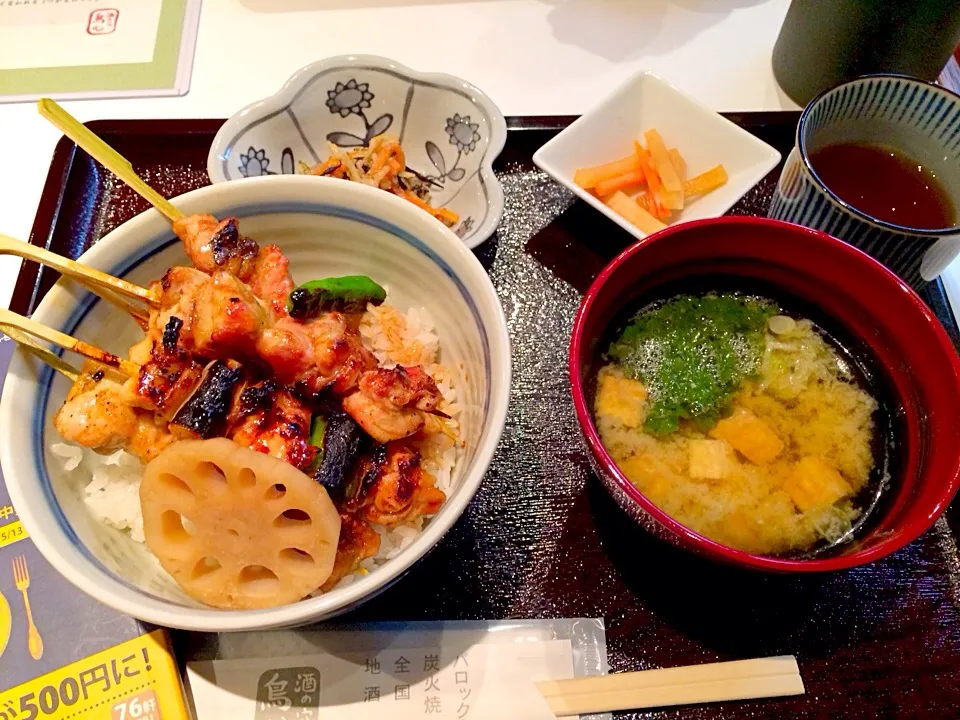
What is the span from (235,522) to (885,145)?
1.93 m

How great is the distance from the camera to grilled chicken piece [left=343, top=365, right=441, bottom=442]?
1.32 meters

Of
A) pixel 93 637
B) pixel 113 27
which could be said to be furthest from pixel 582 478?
pixel 113 27

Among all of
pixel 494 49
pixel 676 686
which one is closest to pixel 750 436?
pixel 676 686

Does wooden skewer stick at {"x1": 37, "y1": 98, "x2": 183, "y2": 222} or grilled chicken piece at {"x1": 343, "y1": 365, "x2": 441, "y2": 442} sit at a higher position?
wooden skewer stick at {"x1": 37, "y1": 98, "x2": 183, "y2": 222}

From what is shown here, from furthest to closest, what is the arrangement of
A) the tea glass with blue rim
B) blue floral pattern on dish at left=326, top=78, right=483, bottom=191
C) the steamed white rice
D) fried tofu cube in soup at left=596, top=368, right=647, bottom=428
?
1. blue floral pattern on dish at left=326, top=78, right=483, bottom=191
2. the tea glass with blue rim
3. fried tofu cube in soup at left=596, top=368, right=647, bottom=428
4. the steamed white rice

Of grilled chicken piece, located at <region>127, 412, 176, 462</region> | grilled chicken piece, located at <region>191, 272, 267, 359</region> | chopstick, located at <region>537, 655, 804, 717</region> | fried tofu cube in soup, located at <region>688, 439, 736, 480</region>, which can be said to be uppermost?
grilled chicken piece, located at <region>191, 272, 267, 359</region>

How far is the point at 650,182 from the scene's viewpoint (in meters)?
2.09

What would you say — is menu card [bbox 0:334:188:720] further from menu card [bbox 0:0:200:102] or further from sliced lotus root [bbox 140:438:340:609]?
menu card [bbox 0:0:200:102]

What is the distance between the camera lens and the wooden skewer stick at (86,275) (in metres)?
1.29

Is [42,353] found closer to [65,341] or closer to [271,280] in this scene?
[65,341]

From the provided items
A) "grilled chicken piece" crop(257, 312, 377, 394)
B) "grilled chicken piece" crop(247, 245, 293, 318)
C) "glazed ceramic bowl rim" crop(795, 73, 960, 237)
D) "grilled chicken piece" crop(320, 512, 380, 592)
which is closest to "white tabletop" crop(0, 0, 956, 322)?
"glazed ceramic bowl rim" crop(795, 73, 960, 237)

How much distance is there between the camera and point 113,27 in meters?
2.62

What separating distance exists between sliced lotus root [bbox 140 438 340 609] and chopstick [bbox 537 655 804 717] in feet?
1.90

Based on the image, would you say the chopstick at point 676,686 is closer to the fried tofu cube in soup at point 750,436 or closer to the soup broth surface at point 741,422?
the soup broth surface at point 741,422
